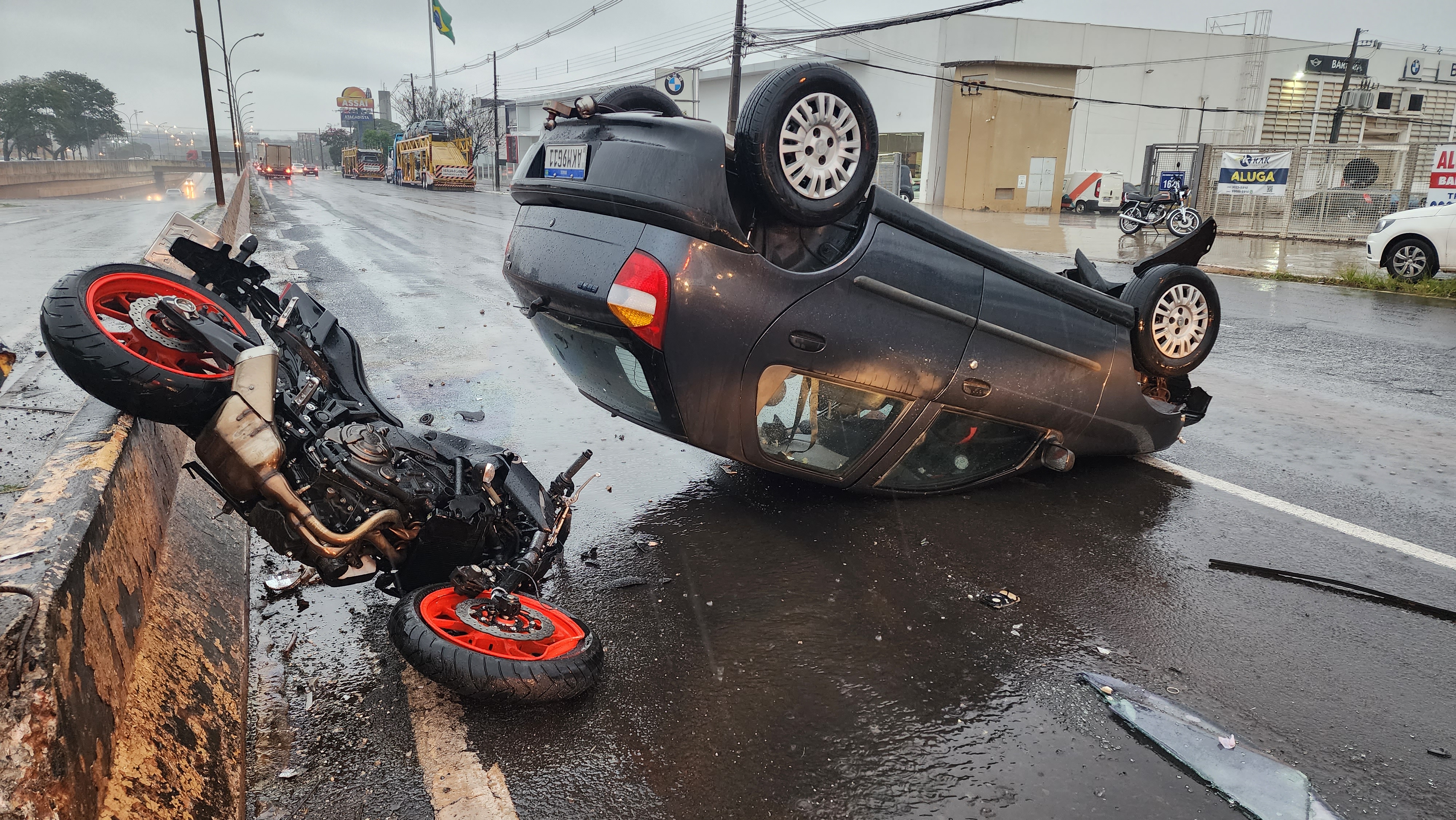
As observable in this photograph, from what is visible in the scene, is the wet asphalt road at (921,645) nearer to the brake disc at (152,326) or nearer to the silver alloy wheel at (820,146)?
the brake disc at (152,326)

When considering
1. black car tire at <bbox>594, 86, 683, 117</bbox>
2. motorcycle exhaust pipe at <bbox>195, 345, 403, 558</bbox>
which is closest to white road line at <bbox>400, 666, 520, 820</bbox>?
motorcycle exhaust pipe at <bbox>195, 345, 403, 558</bbox>

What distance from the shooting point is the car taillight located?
3242 millimetres

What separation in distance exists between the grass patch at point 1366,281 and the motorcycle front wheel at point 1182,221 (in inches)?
277

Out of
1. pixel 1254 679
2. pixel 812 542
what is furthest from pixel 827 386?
pixel 1254 679

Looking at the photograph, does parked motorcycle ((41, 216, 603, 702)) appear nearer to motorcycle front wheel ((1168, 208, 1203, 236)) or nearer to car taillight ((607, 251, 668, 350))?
car taillight ((607, 251, 668, 350))

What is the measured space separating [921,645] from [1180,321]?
9.40 feet

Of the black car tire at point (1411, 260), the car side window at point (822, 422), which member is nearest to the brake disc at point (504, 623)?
the car side window at point (822, 422)

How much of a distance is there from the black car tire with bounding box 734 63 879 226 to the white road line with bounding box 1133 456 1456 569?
2.86 m

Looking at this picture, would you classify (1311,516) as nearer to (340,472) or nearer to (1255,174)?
(340,472)

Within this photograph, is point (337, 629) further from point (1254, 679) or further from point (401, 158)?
point (401, 158)

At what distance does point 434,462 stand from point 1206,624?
3.02m

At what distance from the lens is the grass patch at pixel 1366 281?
1228 cm

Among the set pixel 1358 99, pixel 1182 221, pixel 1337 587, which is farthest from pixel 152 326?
pixel 1358 99

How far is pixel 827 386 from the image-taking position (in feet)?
12.1
